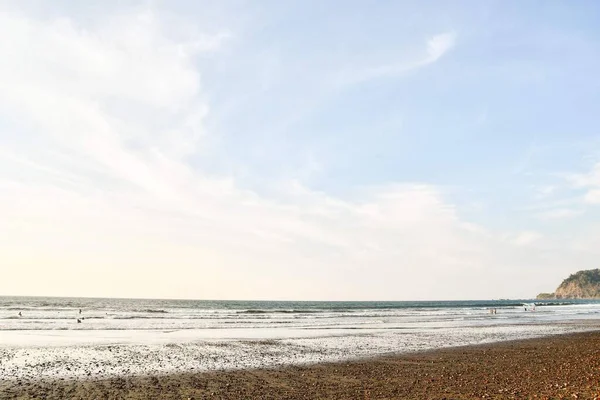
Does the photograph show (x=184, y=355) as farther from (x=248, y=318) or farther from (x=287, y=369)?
(x=248, y=318)

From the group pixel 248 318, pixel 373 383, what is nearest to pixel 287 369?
pixel 373 383

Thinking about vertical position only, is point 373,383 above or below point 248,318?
above

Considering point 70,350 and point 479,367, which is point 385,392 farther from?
point 70,350

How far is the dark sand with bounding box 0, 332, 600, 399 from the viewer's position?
47.0 ft

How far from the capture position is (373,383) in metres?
16.4

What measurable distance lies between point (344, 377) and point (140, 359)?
36.0 ft

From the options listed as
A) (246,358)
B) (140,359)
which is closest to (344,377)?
(246,358)

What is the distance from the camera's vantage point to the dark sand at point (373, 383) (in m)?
14.3

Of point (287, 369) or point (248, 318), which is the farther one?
point (248, 318)

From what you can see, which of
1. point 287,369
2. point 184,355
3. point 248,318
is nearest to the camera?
point 287,369

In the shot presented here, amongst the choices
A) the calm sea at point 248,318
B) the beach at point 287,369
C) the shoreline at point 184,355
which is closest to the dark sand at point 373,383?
the beach at point 287,369

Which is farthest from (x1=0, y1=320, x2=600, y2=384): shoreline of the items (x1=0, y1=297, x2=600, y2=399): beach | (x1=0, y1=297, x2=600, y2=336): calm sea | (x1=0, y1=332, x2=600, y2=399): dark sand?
(x1=0, y1=297, x2=600, y2=336): calm sea

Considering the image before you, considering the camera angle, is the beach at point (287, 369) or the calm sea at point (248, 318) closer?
the beach at point (287, 369)

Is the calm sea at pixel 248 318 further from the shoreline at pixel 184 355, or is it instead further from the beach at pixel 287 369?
the beach at pixel 287 369
